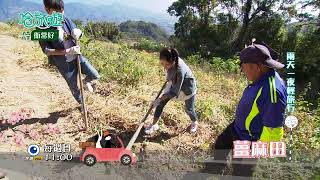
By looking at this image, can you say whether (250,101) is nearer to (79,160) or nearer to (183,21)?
(79,160)

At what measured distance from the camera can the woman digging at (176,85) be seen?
4254 millimetres

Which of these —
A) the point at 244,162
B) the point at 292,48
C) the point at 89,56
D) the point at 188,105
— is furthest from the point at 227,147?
the point at 292,48

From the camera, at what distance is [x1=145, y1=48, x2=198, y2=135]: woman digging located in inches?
167

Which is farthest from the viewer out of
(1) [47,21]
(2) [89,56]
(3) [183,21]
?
(3) [183,21]

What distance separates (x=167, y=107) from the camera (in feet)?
18.1

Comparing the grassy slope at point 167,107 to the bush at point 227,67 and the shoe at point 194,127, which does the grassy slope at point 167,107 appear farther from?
the bush at point 227,67

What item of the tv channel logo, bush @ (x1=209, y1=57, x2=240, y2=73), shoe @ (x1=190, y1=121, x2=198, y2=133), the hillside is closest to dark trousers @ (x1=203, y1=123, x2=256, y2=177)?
shoe @ (x1=190, y1=121, x2=198, y2=133)

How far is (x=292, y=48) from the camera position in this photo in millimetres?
9039

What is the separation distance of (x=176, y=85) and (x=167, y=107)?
114 cm

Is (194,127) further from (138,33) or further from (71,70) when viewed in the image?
(138,33)

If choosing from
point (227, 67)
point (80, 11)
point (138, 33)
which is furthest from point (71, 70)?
point (138, 33)

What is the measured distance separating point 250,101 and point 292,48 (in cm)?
640

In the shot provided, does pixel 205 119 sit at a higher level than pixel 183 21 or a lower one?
lower

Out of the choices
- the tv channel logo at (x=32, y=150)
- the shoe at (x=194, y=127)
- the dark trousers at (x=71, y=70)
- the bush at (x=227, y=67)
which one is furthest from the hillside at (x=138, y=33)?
the tv channel logo at (x=32, y=150)
